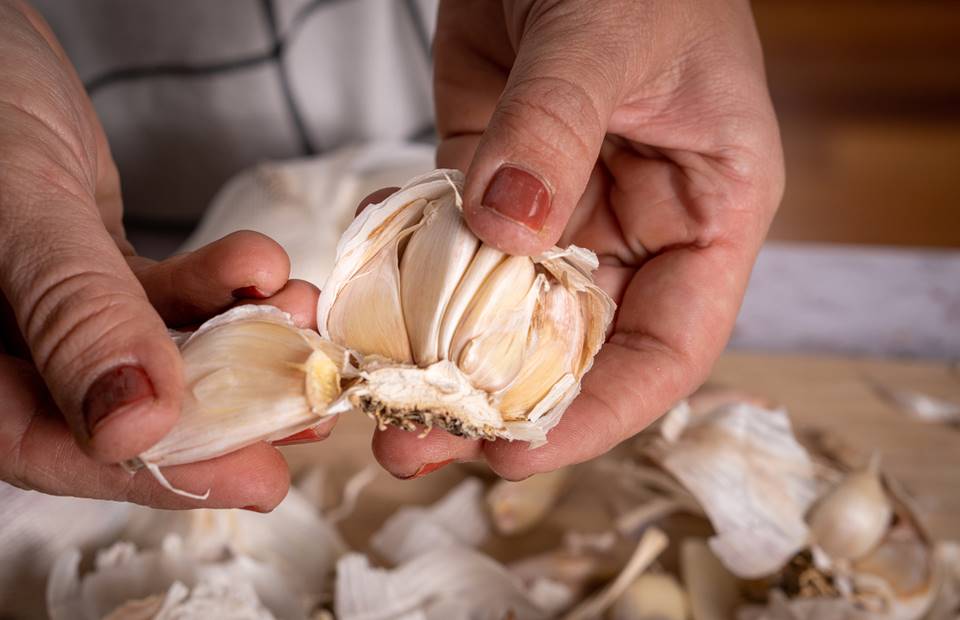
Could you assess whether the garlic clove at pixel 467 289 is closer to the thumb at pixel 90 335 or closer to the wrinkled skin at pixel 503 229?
the wrinkled skin at pixel 503 229

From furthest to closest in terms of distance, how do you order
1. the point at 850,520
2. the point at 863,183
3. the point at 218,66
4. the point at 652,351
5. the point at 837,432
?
the point at 863,183 < the point at 218,66 < the point at 837,432 < the point at 850,520 < the point at 652,351

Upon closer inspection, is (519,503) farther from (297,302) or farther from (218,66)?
(218,66)

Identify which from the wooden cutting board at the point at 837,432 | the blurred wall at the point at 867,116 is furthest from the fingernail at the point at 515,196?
the blurred wall at the point at 867,116

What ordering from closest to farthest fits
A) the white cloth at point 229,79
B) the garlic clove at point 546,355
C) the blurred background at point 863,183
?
the garlic clove at point 546,355 → the white cloth at point 229,79 → the blurred background at point 863,183

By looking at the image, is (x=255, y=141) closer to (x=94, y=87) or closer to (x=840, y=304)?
→ (x=94, y=87)

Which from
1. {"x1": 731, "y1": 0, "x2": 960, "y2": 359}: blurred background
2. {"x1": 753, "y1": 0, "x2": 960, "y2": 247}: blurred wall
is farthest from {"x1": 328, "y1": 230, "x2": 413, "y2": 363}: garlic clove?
{"x1": 753, "y1": 0, "x2": 960, "y2": 247}: blurred wall

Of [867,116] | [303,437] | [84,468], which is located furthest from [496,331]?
[867,116]

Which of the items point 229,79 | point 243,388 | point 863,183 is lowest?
point 863,183
